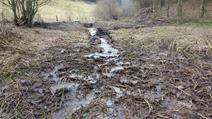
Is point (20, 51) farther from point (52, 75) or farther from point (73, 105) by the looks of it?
point (73, 105)

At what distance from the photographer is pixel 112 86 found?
7.21 metres

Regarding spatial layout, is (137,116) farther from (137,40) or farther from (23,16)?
(23,16)

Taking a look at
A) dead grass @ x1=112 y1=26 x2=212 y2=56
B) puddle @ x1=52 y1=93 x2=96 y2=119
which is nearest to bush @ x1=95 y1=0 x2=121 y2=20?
dead grass @ x1=112 y1=26 x2=212 y2=56

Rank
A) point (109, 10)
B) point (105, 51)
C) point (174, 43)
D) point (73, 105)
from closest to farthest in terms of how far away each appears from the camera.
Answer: point (73, 105), point (105, 51), point (174, 43), point (109, 10)

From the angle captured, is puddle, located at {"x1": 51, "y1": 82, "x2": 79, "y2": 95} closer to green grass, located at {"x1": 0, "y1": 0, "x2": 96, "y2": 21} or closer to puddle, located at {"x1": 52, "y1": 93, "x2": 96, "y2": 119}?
puddle, located at {"x1": 52, "y1": 93, "x2": 96, "y2": 119}

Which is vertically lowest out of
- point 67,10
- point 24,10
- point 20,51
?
point 20,51

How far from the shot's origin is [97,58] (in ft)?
32.7

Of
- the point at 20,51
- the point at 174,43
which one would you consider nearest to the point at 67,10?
the point at 174,43

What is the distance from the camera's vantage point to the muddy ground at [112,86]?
597 centimetres

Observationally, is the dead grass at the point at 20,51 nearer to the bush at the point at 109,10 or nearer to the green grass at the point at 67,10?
the bush at the point at 109,10

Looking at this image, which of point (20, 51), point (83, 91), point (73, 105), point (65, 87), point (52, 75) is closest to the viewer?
point (73, 105)

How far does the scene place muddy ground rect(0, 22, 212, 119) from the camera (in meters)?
5.97

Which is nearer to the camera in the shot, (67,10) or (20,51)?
(20,51)

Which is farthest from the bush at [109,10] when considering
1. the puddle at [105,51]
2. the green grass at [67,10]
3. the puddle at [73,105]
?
the puddle at [73,105]
